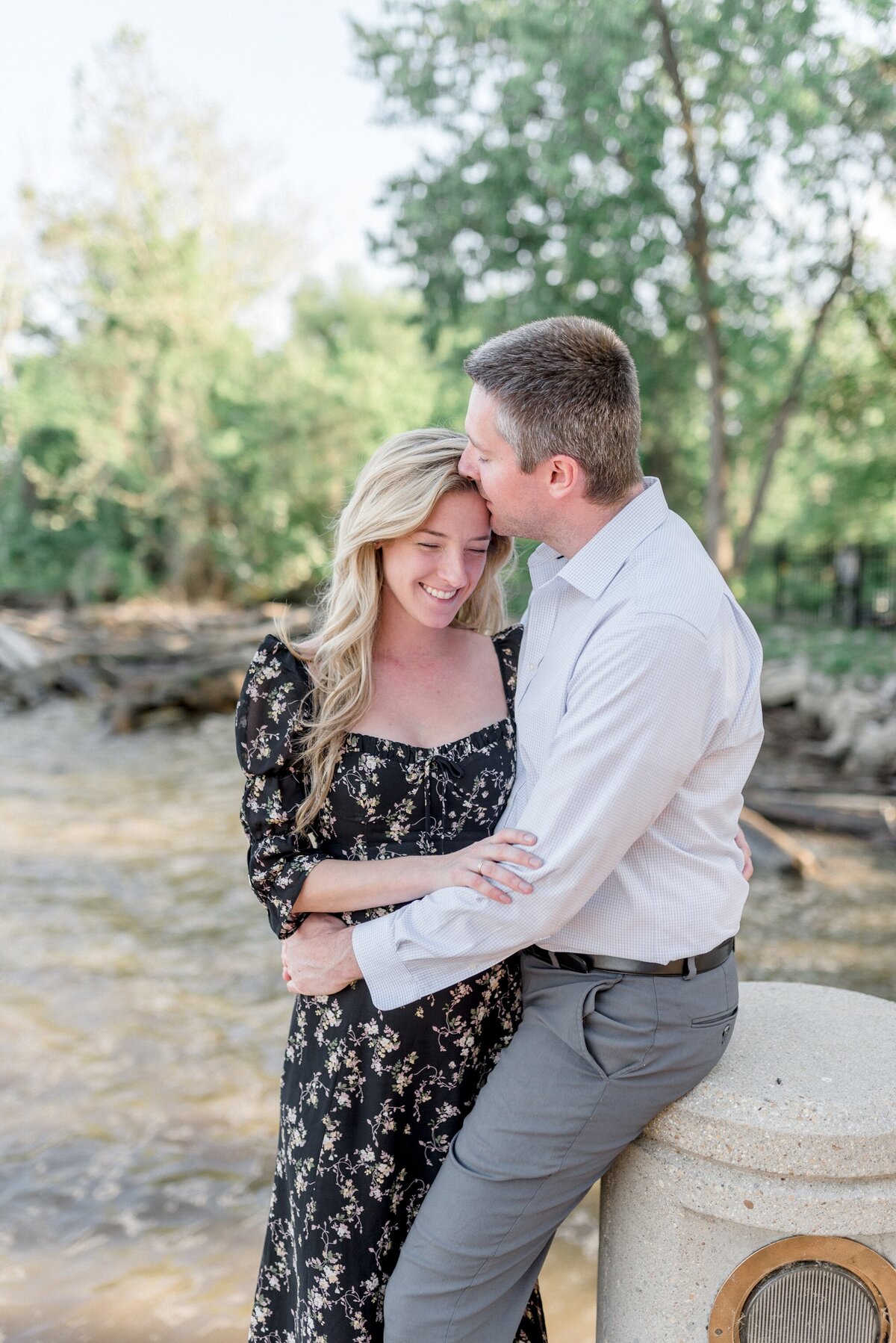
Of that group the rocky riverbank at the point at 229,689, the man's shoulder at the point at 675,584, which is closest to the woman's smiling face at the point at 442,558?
the man's shoulder at the point at 675,584

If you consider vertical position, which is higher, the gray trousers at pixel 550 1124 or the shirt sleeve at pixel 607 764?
the shirt sleeve at pixel 607 764

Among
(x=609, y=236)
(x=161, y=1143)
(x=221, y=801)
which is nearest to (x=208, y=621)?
(x=221, y=801)

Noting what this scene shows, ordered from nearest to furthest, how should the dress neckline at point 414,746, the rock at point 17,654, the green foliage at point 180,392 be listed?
1. the dress neckline at point 414,746
2. the rock at point 17,654
3. the green foliage at point 180,392

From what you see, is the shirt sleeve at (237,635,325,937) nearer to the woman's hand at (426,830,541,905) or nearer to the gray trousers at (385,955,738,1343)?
the woman's hand at (426,830,541,905)

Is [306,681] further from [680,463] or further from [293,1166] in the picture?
[680,463]

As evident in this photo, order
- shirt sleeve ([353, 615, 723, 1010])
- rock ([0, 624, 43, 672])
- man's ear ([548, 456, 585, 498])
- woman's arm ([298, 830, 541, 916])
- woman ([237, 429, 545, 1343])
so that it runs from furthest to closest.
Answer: rock ([0, 624, 43, 672]) < woman ([237, 429, 545, 1343]) < woman's arm ([298, 830, 541, 916]) < man's ear ([548, 456, 585, 498]) < shirt sleeve ([353, 615, 723, 1010])

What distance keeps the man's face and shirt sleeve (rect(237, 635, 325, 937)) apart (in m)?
0.60

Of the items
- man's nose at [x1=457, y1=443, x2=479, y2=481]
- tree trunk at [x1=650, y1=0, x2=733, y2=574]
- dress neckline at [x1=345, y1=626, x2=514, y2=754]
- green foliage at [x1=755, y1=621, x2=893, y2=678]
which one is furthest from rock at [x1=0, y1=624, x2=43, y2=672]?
man's nose at [x1=457, y1=443, x2=479, y2=481]

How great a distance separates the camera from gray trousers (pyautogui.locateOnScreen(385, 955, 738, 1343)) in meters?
2.04

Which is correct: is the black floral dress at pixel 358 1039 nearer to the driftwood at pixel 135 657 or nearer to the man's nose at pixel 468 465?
the man's nose at pixel 468 465

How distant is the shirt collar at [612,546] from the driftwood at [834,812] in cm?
771

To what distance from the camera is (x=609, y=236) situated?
11180mm

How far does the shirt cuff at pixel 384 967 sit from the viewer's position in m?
2.13

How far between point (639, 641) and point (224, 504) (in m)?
25.0
